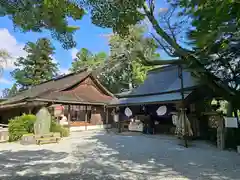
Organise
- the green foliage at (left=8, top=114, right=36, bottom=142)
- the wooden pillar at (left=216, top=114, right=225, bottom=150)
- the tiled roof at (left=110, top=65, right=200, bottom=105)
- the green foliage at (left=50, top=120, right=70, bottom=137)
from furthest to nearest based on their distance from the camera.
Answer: the green foliage at (left=50, top=120, right=70, bottom=137) → the tiled roof at (left=110, top=65, right=200, bottom=105) → the green foliage at (left=8, top=114, right=36, bottom=142) → the wooden pillar at (left=216, top=114, right=225, bottom=150)

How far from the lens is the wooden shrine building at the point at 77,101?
1869 centimetres

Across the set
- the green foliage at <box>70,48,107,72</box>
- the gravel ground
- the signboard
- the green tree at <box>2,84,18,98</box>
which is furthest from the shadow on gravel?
the green tree at <box>2,84,18,98</box>

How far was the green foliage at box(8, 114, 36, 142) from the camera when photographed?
1209 cm

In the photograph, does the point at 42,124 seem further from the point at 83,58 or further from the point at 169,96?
the point at 83,58

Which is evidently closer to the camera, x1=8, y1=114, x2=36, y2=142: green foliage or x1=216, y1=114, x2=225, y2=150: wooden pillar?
x1=216, y1=114, x2=225, y2=150: wooden pillar

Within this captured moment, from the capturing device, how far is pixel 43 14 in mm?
3250

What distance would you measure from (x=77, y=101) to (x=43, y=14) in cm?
1632

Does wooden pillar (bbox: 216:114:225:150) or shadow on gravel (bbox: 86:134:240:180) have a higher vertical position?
wooden pillar (bbox: 216:114:225:150)

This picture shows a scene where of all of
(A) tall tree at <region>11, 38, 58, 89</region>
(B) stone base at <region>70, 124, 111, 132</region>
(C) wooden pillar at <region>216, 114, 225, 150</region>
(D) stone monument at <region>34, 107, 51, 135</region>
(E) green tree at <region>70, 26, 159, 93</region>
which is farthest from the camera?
(A) tall tree at <region>11, 38, 58, 89</region>

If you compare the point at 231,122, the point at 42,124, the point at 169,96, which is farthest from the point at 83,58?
the point at 231,122

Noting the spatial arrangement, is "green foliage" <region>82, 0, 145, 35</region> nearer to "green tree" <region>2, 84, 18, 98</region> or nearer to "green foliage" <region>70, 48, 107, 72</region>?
"green foliage" <region>70, 48, 107, 72</region>

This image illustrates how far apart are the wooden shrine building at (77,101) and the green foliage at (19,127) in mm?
4986

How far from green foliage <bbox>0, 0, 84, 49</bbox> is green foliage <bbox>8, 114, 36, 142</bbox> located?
9.91 metres

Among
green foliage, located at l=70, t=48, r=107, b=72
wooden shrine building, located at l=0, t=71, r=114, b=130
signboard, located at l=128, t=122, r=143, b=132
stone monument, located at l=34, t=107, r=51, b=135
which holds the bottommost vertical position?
signboard, located at l=128, t=122, r=143, b=132
